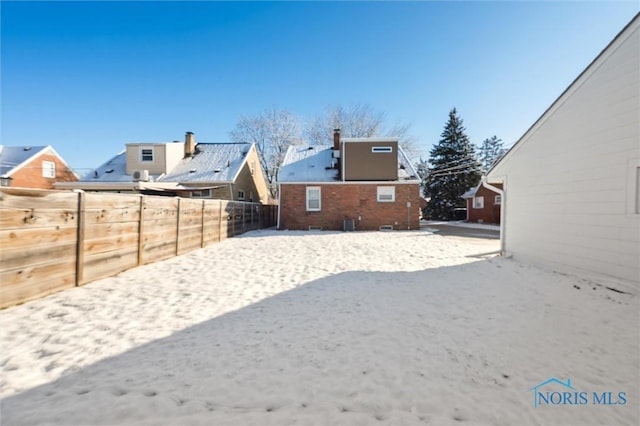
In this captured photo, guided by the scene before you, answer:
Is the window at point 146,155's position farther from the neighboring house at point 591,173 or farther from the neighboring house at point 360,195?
the neighboring house at point 591,173

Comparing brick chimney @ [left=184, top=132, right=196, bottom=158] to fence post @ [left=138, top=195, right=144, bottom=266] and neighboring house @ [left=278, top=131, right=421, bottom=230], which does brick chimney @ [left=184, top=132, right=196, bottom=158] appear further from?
fence post @ [left=138, top=195, right=144, bottom=266]

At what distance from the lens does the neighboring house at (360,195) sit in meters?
16.3

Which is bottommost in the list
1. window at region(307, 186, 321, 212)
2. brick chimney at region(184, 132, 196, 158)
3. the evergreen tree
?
window at region(307, 186, 321, 212)

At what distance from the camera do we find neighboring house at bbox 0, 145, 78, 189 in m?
21.0

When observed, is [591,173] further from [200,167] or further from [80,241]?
[200,167]

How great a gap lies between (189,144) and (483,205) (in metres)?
25.4

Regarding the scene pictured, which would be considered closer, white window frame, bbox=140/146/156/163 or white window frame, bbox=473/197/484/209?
white window frame, bbox=140/146/156/163

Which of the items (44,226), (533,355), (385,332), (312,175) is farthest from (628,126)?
(312,175)

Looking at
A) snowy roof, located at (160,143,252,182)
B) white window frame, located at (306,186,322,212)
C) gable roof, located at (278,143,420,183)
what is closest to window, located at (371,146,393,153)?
gable roof, located at (278,143,420,183)

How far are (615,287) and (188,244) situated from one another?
31.9ft

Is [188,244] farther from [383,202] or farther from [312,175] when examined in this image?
[383,202]

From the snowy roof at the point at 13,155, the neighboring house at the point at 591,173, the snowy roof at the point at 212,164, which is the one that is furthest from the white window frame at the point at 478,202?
the snowy roof at the point at 13,155

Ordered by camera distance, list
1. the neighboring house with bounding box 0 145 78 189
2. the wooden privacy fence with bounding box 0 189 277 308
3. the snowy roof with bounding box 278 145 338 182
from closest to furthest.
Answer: the wooden privacy fence with bounding box 0 189 277 308 < the snowy roof with bounding box 278 145 338 182 < the neighboring house with bounding box 0 145 78 189

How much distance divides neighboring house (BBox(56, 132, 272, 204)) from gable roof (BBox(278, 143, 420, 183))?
4109 millimetres
